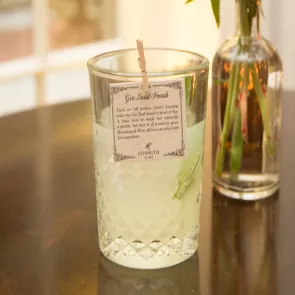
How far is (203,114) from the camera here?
2.14ft

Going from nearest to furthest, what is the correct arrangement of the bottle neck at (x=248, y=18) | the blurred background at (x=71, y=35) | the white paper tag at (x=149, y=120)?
the white paper tag at (x=149, y=120) < the bottle neck at (x=248, y=18) < the blurred background at (x=71, y=35)

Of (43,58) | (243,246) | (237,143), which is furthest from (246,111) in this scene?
(43,58)

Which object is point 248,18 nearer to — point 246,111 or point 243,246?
point 246,111

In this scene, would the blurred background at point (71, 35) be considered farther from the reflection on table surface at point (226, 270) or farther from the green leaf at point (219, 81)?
the reflection on table surface at point (226, 270)

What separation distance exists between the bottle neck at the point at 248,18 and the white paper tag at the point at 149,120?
210 millimetres

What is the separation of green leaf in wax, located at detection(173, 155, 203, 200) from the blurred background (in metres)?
1.15

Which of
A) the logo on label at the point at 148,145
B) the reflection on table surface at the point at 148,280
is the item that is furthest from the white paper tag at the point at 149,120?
the reflection on table surface at the point at 148,280

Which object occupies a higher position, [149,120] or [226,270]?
[149,120]

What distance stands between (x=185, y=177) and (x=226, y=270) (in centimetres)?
11

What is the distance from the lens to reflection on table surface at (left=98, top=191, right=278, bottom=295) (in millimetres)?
597

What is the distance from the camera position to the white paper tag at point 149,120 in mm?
594

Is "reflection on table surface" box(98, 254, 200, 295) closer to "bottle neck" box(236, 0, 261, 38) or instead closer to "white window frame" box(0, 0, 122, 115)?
"bottle neck" box(236, 0, 261, 38)

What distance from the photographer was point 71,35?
206cm

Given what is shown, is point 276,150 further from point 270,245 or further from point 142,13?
point 142,13
